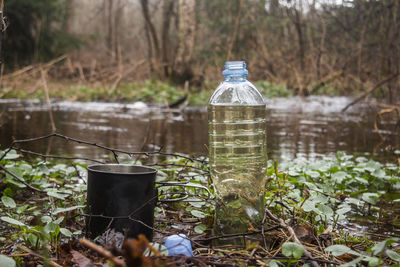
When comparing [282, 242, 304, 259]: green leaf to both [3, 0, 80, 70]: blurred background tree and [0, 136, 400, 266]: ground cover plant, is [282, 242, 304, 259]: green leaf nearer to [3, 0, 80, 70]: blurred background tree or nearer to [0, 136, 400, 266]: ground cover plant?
[0, 136, 400, 266]: ground cover plant

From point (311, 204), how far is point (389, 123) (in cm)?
691

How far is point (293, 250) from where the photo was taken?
1.64m

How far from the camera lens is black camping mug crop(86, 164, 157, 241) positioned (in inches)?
74.2

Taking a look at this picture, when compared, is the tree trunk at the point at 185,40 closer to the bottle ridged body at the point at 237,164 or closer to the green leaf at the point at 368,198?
the green leaf at the point at 368,198

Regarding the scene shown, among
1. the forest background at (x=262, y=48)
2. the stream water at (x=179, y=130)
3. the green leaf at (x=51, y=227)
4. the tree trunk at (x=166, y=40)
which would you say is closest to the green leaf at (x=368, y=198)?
the stream water at (x=179, y=130)

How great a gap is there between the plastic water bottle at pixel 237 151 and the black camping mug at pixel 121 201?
0.38 meters

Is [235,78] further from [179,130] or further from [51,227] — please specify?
[179,130]

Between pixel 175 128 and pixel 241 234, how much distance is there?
547 centimetres

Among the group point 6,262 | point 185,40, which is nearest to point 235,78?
point 6,262

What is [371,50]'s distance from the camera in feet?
34.7

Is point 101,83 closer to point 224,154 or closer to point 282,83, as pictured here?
point 282,83

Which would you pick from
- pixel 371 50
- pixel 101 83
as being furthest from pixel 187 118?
pixel 101 83

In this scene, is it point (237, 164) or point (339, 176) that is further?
point (339, 176)

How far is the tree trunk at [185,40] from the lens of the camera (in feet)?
44.9
